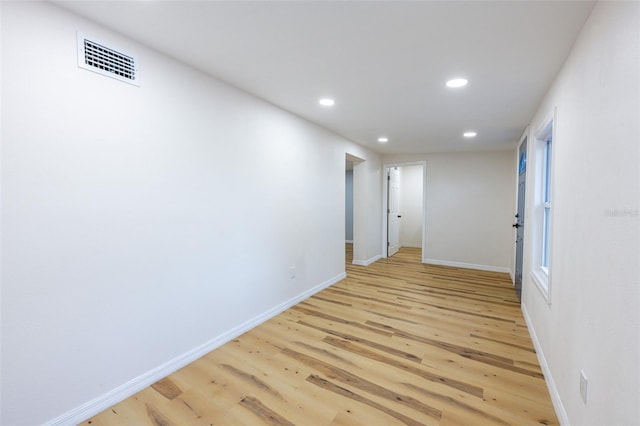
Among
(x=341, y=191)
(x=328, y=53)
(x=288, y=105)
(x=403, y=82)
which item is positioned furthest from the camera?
(x=341, y=191)

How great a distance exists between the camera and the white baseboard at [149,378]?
1.68 metres

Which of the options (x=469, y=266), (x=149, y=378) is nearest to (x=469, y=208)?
(x=469, y=266)

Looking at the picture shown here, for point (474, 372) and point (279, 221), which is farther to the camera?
point (279, 221)

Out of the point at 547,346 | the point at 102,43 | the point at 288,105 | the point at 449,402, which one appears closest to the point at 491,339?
the point at 547,346

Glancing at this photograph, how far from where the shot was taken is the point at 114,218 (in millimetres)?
1826

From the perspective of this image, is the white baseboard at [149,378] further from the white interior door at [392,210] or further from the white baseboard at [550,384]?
the white interior door at [392,210]

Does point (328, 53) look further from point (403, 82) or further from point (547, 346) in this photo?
point (547, 346)

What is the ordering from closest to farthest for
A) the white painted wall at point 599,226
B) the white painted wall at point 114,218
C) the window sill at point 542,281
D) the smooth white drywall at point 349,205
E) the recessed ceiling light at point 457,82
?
the white painted wall at point 599,226
the white painted wall at point 114,218
the window sill at point 542,281
the recessed ceiling light at point 457,82
the smooth white drywall at point 349,205

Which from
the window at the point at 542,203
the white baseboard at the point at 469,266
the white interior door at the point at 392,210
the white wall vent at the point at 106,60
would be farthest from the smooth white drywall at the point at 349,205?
the white wall vent at the point at 106,60

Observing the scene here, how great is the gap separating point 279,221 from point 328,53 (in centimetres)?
185

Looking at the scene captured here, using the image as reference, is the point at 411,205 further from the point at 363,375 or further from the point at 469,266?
the point at 363,375

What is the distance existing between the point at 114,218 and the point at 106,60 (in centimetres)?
99

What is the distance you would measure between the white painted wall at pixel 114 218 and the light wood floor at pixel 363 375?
28 centimetres

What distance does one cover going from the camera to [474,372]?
222cm
